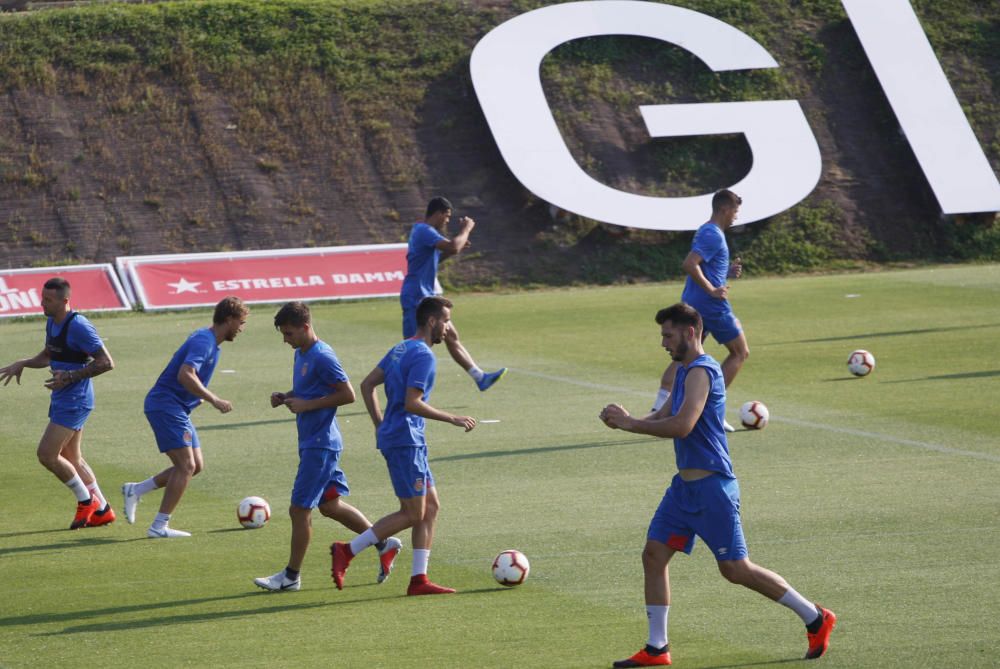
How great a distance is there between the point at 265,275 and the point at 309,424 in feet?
71.5

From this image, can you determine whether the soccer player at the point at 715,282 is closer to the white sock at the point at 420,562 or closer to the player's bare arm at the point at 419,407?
the white sock at the point at 420,562

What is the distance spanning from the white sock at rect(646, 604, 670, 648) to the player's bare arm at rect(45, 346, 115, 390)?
20.1ft

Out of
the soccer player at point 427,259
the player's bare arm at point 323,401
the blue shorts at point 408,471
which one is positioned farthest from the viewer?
the soccer player at point 427,259

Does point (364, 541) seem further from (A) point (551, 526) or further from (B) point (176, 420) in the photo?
(B) point (176, 420)

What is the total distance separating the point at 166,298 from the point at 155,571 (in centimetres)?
2063

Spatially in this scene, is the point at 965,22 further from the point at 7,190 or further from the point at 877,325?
the point at 7,190

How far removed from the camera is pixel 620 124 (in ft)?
131

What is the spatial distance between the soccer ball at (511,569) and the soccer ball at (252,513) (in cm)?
286

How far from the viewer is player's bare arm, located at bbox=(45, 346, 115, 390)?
12719 millimetres

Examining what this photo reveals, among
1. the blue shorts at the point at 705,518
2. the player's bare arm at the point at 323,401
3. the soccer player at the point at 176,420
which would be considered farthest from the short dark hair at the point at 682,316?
the soccer player at the point at 176,420

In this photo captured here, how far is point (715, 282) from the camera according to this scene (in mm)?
16438

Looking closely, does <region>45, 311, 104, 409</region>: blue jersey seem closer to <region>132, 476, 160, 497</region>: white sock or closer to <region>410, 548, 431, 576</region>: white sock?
<region>132, 476, 160, 497</region>: white sock

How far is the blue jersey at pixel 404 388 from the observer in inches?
394

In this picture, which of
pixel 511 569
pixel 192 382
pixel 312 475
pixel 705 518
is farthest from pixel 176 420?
pixel 705 518
